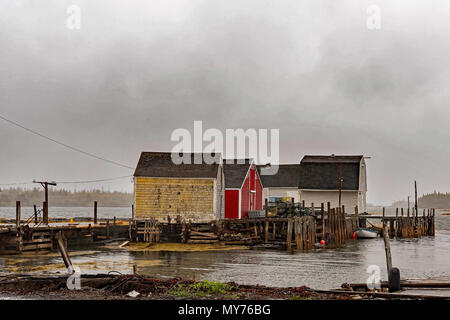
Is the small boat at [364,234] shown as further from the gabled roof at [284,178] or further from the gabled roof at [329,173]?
the gabled roof at [284,178]

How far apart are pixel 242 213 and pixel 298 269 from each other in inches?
836

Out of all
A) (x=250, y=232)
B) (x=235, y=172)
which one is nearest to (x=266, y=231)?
(x=250, y=232)

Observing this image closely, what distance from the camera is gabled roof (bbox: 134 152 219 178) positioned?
140ft

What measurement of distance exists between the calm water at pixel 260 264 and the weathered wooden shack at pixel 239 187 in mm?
9626

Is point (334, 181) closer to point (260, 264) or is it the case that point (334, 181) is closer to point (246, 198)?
point (246, 198)

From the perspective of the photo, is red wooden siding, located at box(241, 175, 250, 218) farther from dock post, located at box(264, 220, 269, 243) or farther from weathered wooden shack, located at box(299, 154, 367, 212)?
weathered wooden shack, located at box(299, 154, 367, 212)

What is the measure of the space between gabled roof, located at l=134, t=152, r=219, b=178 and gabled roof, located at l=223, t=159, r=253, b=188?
4291 millimetres

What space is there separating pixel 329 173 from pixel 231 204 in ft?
60.5

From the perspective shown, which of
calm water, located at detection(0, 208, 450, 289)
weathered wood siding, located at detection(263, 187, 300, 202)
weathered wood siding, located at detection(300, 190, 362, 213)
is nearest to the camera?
calm water, located at detection(0, 208, 450, 289)

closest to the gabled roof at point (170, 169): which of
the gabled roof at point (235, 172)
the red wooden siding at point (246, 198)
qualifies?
the gabled roof at point (235, 172)

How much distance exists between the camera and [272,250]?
127ft

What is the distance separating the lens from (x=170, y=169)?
142ft

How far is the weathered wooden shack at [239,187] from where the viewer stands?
46.9 meters

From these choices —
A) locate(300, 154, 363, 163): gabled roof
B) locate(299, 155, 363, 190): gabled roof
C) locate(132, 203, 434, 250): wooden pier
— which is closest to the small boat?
locate(299, 155, 363, 190): gabled roof
